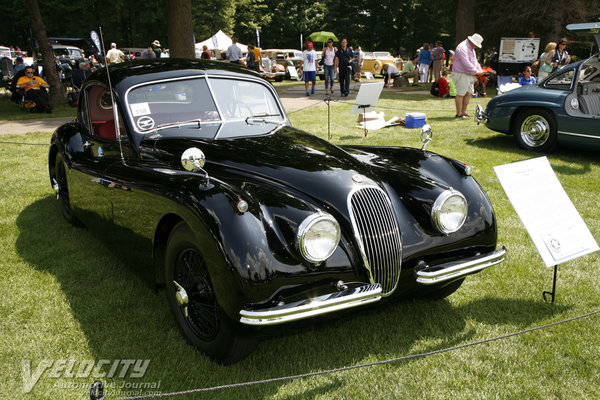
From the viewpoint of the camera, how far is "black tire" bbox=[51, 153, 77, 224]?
5242mm

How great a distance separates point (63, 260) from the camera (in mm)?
4332

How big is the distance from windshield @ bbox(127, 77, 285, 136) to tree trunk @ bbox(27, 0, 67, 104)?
1388 centimetres

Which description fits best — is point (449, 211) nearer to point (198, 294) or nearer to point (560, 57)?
point (198, 294)

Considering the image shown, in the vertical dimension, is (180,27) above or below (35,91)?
above

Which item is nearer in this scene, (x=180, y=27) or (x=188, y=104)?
(x=188, y=104)

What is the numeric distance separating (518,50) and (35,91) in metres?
18.0

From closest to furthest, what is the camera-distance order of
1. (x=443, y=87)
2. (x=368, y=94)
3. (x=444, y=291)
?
(x=444, y=291)
(x=368, y=94)
(x=443, y=87)

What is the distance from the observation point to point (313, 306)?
2.38 metres

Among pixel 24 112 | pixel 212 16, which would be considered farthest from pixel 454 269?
pixel 212 16

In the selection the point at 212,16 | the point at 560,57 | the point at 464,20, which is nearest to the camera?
the point at 560,57

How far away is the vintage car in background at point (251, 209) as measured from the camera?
246 centimetres

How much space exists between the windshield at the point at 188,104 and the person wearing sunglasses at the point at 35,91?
1198 centimetres

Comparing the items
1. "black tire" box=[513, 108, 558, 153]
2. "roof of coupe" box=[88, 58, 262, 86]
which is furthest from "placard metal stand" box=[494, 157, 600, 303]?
"black tire" box=[513, 108, 558, 153]

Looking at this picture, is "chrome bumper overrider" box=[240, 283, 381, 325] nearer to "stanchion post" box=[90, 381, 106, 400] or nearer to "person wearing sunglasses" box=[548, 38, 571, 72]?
"stanchion post" box=[90, 381, 106, 400]
